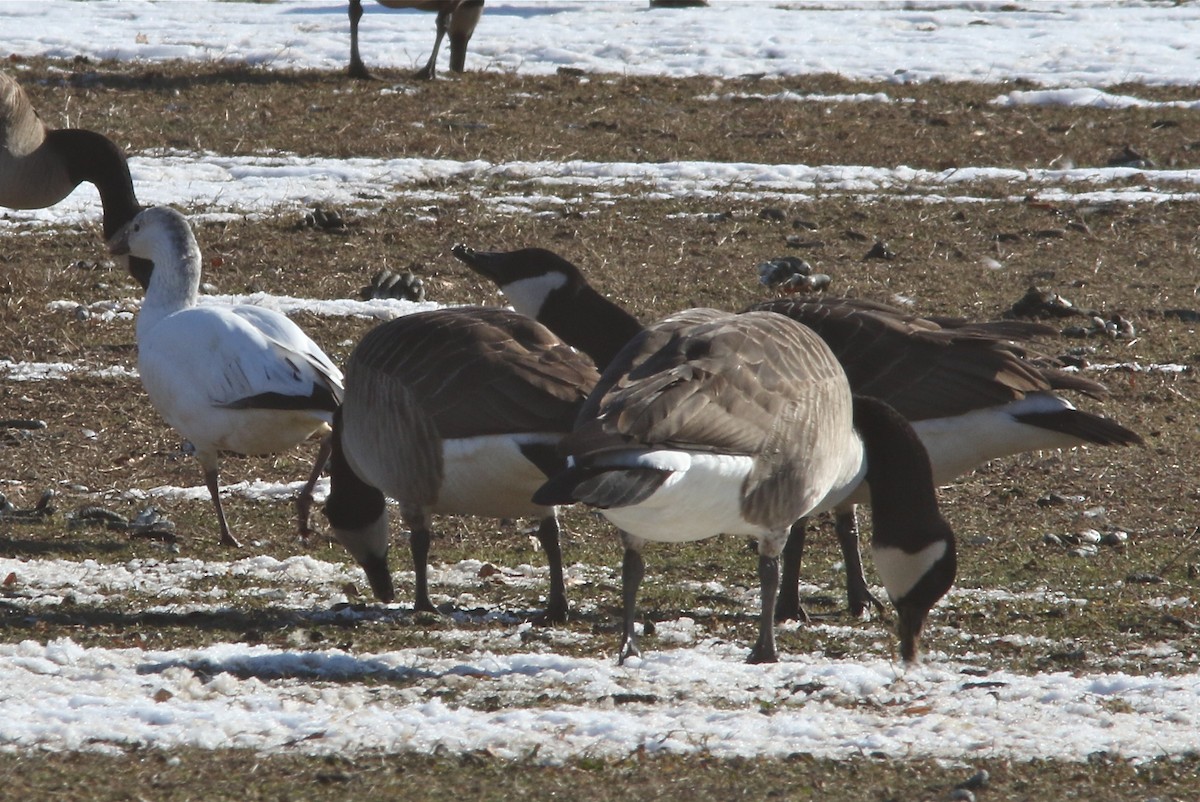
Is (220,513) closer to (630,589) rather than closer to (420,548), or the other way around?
(420,548)

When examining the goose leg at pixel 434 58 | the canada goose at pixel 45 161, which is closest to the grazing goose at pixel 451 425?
the canada goose at pixel 45 161

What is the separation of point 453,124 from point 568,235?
17.9 ft

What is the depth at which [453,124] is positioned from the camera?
693 inches

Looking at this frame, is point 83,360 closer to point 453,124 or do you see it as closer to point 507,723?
point 507,723

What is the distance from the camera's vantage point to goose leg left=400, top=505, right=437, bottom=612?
229 inches

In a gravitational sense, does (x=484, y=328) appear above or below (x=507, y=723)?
above

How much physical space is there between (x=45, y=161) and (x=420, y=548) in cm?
762

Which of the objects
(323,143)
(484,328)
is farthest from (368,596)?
(323,143)

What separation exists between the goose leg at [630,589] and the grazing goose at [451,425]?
516 mm

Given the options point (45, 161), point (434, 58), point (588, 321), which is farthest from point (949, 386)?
point (434, 58)

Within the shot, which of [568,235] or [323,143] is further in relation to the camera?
[323,143]

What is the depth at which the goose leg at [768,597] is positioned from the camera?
5043 mm

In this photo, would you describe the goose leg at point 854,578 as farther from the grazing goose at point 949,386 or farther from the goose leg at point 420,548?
the goose leg at point 420,548

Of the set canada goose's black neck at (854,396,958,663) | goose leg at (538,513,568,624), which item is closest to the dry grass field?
goose leg at (538,513,568,624)
